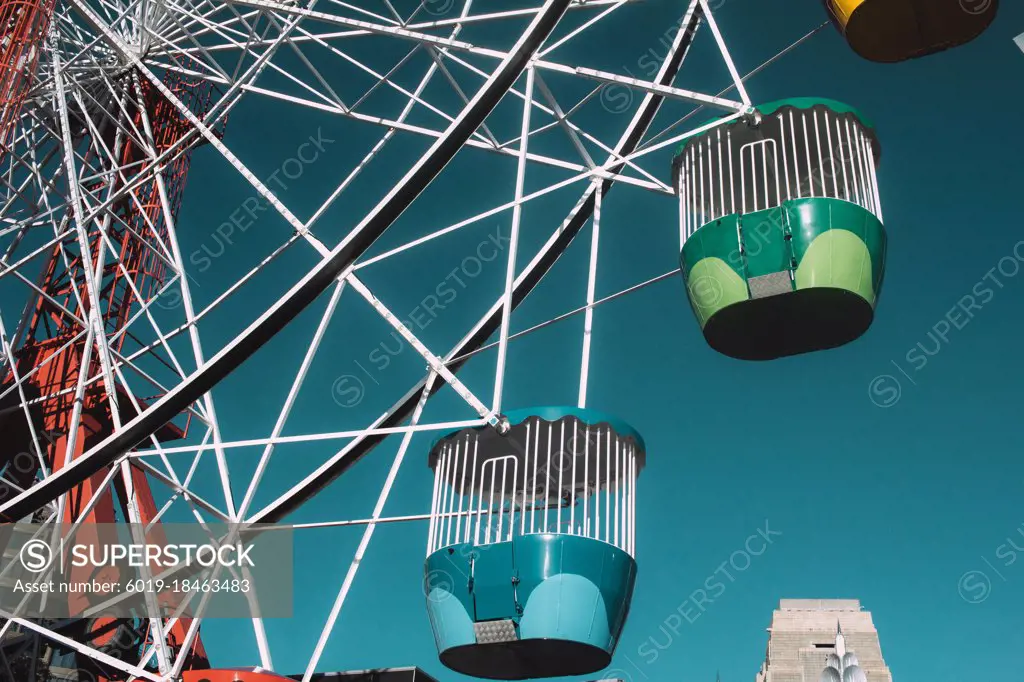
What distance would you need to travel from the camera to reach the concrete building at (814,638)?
183 ft

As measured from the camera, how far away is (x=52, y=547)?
40.8ft

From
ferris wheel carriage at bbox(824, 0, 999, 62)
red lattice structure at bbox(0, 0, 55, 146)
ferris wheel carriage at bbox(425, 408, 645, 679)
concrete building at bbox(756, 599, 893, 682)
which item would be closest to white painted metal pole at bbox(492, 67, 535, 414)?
ferris wheel carriage at bbox(425, 408, 645, 679)

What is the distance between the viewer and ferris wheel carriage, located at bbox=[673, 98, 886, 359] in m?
9.53

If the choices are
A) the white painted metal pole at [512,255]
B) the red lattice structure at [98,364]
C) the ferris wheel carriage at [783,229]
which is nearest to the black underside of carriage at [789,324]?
the ferris wheel carriage at [783,229]

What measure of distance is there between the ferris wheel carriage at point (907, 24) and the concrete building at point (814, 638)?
48.0 m

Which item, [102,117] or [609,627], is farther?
[102,117]

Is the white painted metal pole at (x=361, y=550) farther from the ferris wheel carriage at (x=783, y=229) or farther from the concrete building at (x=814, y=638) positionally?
the concrete building at (x=814, y=638)

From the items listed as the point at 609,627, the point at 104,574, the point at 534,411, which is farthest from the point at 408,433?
the point at 104,574

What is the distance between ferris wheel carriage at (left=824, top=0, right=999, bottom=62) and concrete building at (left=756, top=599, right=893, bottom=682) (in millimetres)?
48010

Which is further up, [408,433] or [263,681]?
[408,433]

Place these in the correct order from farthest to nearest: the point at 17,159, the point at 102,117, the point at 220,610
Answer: the point at 102,117 < the point at 17,159 < the point at 220,610

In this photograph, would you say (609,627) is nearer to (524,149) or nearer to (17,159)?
(524,149)

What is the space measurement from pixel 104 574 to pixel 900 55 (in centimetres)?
1179

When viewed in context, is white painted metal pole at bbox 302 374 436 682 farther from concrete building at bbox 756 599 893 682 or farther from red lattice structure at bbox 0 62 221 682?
concrete building at bbox 756 599 893 682
